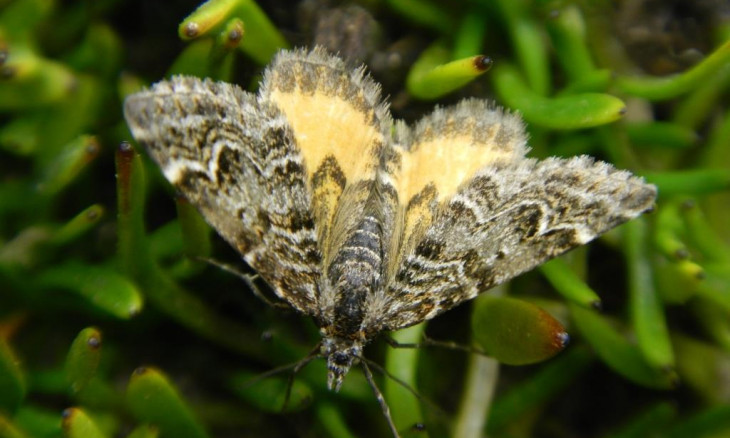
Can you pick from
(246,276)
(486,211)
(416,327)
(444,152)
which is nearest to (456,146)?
(444,152)

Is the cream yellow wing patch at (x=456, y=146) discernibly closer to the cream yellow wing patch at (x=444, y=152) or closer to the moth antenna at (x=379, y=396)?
the cream yellow wing patch at (x=444, y=152)

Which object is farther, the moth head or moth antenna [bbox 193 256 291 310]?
moth antenna [bbox 193 256 291 310]

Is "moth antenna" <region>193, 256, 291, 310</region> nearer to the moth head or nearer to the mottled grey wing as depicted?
the mottled grey wing

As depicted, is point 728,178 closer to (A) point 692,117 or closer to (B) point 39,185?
(A) point 692,117

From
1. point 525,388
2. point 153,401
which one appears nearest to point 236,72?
point 153,401

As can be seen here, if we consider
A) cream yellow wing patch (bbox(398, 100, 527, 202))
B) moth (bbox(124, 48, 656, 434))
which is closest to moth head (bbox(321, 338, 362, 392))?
moth (bbox(124, 48, 656, 434))
